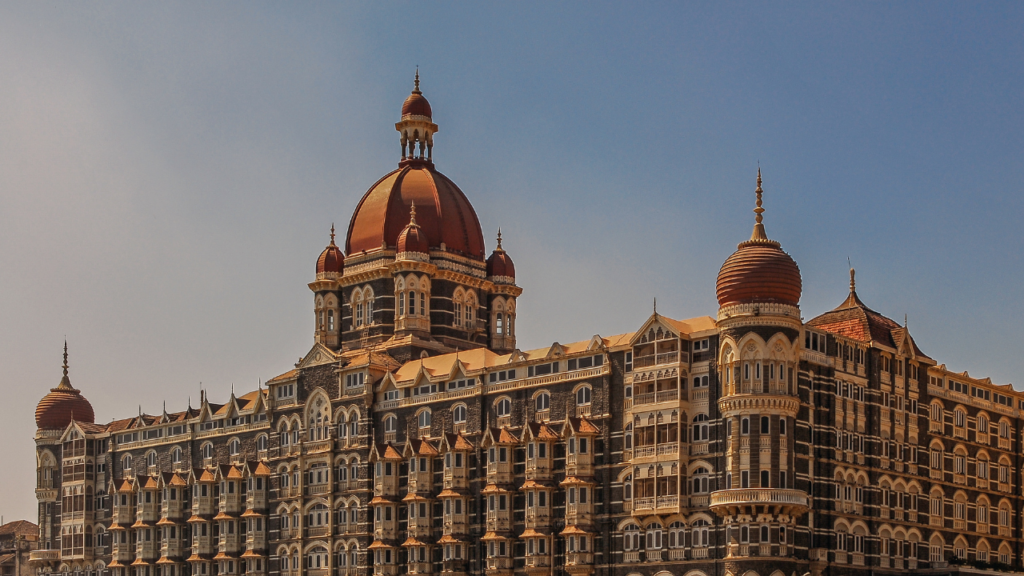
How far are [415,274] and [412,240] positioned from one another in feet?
9.03

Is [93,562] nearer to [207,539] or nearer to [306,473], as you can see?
[207,539]

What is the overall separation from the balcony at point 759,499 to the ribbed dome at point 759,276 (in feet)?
38.8

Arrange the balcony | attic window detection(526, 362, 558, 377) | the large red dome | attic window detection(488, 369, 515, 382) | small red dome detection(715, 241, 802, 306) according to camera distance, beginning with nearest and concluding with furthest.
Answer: the balcony
small red dome detection(715, 241, 802, 306)
attic window detection(526, 362, 558, 377)
attic window detection(488, 369, 515, 382)
the large red dome

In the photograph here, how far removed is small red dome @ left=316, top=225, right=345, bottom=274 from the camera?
134125mm

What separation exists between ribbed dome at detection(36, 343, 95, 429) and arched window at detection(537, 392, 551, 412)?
58.6 m

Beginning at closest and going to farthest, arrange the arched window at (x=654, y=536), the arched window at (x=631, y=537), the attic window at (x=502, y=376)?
1. the arched window at (x=654, y=536)
2. the arched window at (x=631, y=537)
3. the attic window at (x=502, y=376)

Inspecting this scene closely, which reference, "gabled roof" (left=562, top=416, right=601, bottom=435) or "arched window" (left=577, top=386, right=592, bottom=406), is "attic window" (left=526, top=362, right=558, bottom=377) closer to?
"arched window" (left=577, top=386, right=592, bottom=406)

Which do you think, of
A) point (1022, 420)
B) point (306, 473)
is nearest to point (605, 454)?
point (306, 473)

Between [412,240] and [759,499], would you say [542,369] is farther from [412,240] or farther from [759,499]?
[412,240]

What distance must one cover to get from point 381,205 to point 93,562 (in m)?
43.4

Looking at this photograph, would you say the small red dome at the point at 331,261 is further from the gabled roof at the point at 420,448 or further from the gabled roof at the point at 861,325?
the gabled roof at the point at 861,325

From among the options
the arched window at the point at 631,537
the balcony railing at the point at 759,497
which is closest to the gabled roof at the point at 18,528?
the arched window at the point at 631,537

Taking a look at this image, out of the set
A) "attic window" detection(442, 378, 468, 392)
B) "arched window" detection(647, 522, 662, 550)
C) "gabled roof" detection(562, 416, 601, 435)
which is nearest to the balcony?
"arched window" detection(647, 522, 662, 550)

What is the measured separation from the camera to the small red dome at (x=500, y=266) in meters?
136
